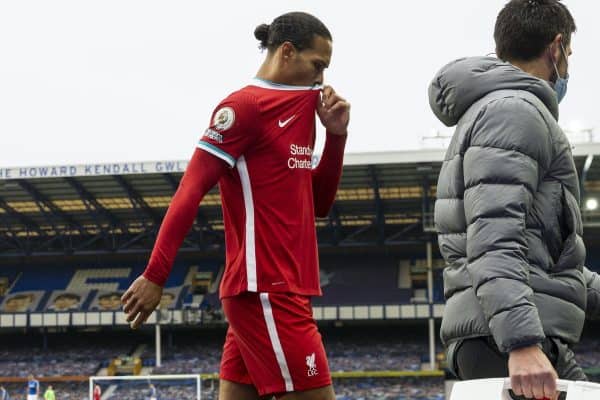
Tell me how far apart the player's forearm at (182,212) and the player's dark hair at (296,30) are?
51cm

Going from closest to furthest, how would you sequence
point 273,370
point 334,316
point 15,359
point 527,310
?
point 527,310
point 273,370
point 334,316
point 15,359

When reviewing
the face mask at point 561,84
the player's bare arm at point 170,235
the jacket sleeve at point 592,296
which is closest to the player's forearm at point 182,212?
the player's bare arm at point 170,235

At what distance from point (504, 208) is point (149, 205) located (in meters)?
30.3

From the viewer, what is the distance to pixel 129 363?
3206cm

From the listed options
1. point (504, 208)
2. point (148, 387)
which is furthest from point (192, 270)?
point (504, 208)

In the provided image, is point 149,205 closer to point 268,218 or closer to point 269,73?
point 269,73

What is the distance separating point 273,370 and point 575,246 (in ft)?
3.49

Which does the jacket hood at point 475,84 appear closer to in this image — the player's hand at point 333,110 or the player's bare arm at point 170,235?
the player's hand at point 333,110

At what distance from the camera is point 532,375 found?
239cm

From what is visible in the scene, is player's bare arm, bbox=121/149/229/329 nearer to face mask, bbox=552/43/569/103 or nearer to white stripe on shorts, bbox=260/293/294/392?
white stripe on shorts, bbox=260/293/294/392

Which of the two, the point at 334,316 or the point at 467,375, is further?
the point at 334,316

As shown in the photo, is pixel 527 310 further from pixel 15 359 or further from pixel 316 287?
pixel 15 359

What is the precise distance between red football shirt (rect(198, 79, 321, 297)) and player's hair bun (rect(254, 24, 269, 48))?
19cm

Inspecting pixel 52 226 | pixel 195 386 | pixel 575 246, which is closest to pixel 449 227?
pixel 575 246
